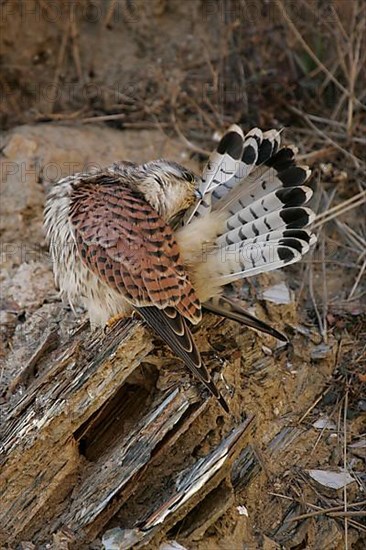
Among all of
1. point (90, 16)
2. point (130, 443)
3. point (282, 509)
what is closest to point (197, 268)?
point (130, 443)

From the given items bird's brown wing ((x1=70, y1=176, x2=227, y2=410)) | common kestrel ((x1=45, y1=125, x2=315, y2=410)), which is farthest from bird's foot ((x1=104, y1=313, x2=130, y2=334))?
bird's brown wing ((x1=70, y1=176, x2=227, y2=410))

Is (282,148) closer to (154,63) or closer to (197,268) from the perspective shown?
(197,268)

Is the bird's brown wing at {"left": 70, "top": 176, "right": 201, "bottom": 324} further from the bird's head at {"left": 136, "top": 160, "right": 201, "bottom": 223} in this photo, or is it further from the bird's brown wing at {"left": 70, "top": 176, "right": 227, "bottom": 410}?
the bird's head at {"left": 136, "top": 160, "right": 201, "bottom": 223}

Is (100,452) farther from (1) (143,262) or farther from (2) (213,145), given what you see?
(2) (213,145)

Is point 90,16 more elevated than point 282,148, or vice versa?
point 90,16

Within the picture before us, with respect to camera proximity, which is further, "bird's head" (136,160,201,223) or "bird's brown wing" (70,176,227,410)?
"bird's head" (136,160,201,223)
